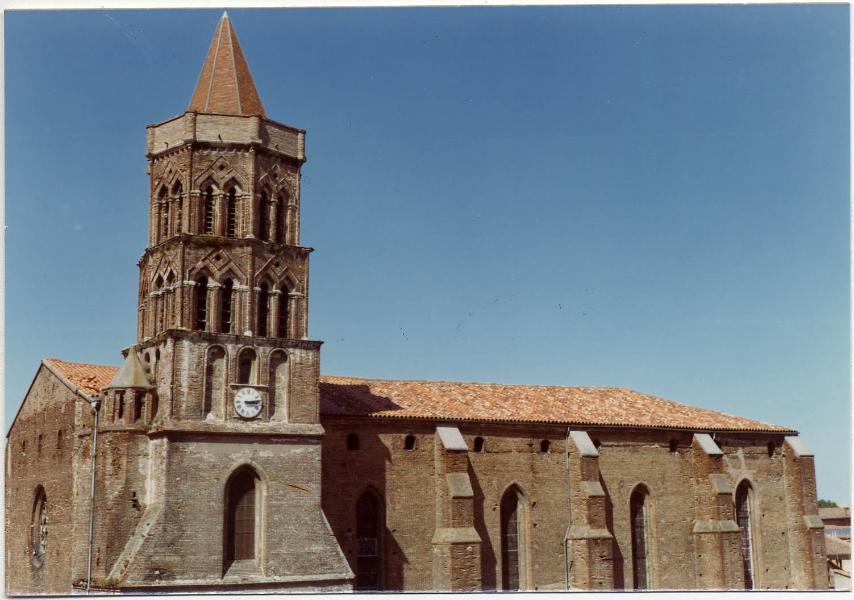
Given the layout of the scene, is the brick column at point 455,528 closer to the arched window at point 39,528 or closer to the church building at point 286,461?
the church building at point 286,461

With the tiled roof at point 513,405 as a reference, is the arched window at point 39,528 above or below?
below

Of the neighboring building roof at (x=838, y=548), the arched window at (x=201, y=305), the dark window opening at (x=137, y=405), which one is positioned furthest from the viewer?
the neighboring building roof at (x=838, y=548)

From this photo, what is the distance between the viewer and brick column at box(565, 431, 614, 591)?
37469 millimetres

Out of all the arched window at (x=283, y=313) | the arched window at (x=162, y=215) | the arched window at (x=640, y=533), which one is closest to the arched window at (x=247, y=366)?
the arched window at (x=283, y=313)

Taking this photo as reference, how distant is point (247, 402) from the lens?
105 ft

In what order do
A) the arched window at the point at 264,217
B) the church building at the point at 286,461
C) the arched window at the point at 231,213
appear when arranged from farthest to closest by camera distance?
the arched window at the point at 264,217 → the arched window at the point at 231,213 → the church building at the point at 286,461

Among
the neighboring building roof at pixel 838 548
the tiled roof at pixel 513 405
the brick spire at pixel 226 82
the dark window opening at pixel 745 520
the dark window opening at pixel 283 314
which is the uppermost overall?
the brick spire at pixel 226 82

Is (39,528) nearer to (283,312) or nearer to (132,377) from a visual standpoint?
(132,377)

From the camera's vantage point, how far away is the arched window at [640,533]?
4016 cm


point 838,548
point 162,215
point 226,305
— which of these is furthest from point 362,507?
point 838,548

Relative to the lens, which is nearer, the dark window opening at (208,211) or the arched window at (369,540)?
the dark window opening at (208,211)

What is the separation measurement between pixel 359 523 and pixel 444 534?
3.02 meters

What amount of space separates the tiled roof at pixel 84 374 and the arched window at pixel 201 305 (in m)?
4.32

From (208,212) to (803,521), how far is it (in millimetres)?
28237
